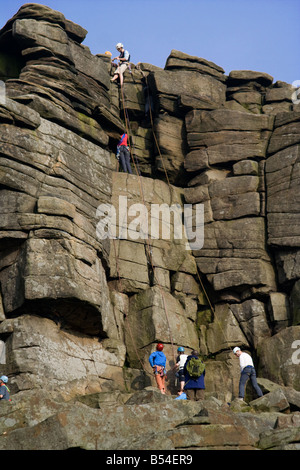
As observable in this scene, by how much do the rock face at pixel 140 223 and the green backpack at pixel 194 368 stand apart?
6.37 ft

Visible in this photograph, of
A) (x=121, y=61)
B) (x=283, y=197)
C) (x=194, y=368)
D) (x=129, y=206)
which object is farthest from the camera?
(x=121, y=61)

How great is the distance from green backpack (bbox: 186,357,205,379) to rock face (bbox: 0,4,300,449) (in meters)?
1.94

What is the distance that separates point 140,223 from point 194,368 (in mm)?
10930

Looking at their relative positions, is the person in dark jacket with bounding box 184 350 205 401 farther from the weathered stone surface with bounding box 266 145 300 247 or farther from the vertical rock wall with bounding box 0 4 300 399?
the weathered stone surface with bounding box 266 145 300 247

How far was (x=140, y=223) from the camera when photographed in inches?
1382

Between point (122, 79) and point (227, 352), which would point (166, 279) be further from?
point (122, 79)

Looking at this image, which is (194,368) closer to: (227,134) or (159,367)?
(159,367)

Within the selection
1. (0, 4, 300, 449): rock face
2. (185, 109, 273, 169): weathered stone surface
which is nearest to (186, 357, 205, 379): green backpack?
(0, 4, 300, 449): rock face

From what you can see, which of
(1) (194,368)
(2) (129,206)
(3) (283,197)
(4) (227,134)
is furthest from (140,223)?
(1) (194,368)

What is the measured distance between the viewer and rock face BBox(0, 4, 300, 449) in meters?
27.9

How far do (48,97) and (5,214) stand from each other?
7316 millimetres

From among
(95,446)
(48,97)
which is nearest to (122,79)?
(48,97)

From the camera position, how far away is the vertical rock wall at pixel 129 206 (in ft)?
93.1

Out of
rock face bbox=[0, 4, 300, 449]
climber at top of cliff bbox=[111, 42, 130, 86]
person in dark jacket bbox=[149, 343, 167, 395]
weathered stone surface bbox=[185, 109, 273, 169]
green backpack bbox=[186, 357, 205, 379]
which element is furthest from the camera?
climber at top of cliff bbox=[111, 42, 130, 86]
